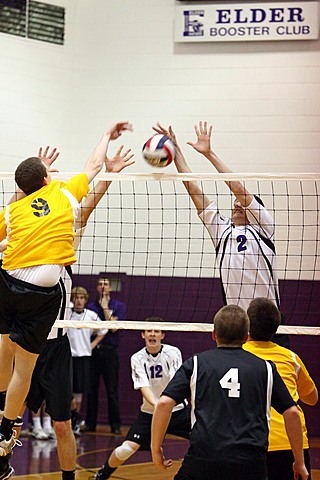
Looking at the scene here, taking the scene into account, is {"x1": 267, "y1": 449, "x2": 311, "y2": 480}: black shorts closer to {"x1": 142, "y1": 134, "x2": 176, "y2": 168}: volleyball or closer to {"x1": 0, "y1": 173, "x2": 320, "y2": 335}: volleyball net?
{"x1": 142, "y1": 134, "x2": 176, "y2": 168}: volleyball

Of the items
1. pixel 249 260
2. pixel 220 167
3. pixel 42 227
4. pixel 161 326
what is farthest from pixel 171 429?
pixel 42 227

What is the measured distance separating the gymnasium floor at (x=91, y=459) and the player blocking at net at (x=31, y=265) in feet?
11.6

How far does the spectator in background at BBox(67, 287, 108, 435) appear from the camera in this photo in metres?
12.8

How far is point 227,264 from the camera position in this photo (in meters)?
7.39

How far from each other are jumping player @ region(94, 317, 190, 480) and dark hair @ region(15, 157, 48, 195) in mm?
2982

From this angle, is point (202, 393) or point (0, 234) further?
point (0, 234)

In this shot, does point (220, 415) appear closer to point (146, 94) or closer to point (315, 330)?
point (315, 330)

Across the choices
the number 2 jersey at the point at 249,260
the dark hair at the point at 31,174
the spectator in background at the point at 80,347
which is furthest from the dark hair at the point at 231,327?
the spectator in background at the point at 80,347

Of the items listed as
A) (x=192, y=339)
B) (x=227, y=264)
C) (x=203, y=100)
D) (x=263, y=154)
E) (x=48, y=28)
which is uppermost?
(x=48, y=28)

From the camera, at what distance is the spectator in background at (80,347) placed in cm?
1277

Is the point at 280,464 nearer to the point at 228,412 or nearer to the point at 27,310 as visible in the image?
the point at 228,412

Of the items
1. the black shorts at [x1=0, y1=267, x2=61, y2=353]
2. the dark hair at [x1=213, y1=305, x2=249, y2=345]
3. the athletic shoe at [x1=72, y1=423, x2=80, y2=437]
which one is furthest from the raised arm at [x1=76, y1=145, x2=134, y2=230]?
the athletic shoe at [x1=72, y1=423, x2=80, y2=437]

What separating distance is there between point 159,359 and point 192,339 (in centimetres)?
423

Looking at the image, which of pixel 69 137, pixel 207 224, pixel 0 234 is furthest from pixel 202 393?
pixel 69 137
